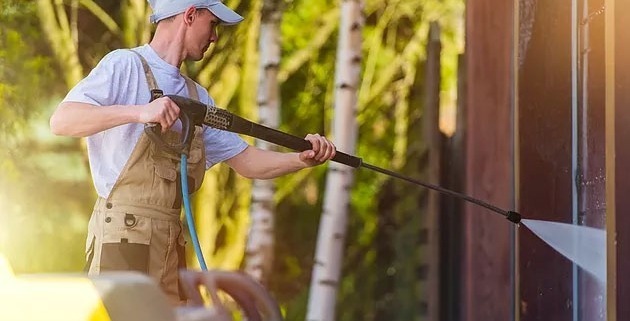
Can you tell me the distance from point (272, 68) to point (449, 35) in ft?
Result: 2.05

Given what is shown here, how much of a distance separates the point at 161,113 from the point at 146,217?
32 cm

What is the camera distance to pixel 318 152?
13.4 ft

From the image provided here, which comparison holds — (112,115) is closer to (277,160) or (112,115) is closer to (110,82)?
(110,82)

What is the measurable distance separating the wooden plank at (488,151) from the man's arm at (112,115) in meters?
1.15

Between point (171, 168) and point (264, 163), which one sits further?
point (264, 163)

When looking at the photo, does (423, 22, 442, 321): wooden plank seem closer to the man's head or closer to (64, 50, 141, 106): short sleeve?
the man's head

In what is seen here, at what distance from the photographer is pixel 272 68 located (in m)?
4.25

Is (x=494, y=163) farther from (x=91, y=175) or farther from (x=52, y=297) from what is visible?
(x=52, y=297)

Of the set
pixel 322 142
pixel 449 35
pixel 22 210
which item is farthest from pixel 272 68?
pixel 22 210

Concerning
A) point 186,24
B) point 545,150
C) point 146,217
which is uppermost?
point 186,24

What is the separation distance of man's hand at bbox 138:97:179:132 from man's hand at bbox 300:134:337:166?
0.56m

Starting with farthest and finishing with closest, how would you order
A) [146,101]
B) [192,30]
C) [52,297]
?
[192,30] → [146,101] → [52,297]

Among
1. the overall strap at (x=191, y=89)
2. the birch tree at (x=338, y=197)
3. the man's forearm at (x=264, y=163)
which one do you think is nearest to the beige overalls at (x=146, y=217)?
the overall strap at (x=191, y=89)

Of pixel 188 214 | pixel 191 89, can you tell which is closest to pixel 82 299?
pixel 188 214
